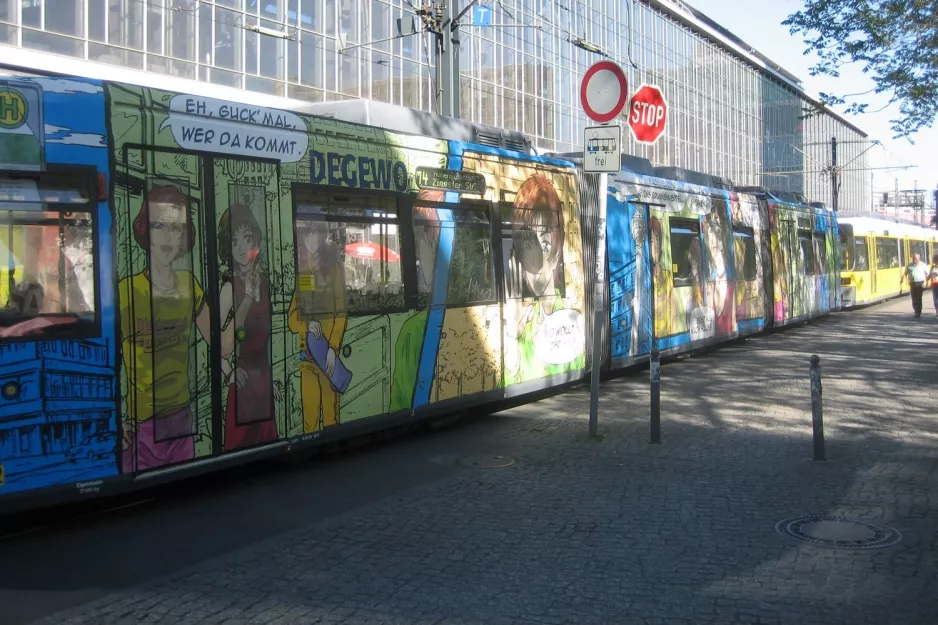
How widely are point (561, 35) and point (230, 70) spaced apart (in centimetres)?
2399

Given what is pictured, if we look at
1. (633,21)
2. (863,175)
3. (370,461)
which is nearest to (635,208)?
(370,461)

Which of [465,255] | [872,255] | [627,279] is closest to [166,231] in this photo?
[465,255]

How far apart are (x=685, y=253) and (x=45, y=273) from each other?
11.9 metres

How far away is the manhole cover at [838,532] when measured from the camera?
5.85 meters

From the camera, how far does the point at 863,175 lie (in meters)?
110

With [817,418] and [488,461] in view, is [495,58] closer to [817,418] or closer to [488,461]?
[488,461]

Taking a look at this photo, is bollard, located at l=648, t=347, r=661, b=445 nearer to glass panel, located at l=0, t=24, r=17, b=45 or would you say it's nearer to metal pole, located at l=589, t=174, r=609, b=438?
metal pole, located at l=589, t=174, r=609, b=438

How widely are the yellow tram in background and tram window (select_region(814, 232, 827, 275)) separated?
13.3 feet

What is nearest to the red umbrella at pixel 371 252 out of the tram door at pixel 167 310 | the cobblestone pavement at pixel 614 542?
the tram door at pixel 167 310

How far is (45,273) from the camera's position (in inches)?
230

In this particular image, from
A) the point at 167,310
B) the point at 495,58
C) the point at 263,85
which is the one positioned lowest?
the point at 167,310

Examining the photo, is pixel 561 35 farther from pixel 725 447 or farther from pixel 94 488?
pixel 94 488

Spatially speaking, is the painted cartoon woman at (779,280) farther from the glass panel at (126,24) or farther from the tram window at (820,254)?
the glass panel at (126,24)

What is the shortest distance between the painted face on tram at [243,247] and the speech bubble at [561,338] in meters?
4.54
